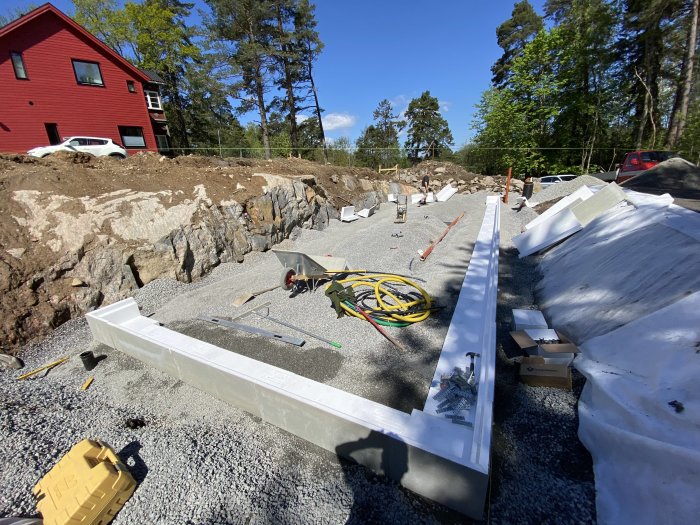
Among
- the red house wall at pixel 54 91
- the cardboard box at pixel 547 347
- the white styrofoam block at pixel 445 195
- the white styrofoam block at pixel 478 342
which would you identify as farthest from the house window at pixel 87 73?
the cardboard box at pixel 547 347

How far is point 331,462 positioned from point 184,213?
256 inches

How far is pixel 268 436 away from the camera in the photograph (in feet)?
9.00

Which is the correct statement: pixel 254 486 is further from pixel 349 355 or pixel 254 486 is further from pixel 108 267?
pixel 108 267

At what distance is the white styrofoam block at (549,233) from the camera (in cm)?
646

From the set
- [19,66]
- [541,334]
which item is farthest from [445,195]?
[19,66]

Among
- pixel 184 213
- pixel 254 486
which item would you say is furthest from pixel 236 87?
pixel 254 486

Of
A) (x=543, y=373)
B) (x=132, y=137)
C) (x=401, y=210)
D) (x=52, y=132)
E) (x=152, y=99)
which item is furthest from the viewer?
(x=152, y=99)

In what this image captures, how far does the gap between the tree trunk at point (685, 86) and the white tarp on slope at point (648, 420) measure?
21.5 m

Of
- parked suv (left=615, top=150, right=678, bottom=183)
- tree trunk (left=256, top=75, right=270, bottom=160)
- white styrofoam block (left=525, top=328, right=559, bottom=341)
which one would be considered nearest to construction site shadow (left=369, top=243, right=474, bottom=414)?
white styrofoam block (left=525, top=328, right=559, bottom=341)

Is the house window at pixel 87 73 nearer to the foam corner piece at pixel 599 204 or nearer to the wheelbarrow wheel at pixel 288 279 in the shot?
the wheelbarrow wheel at pixel 288 279

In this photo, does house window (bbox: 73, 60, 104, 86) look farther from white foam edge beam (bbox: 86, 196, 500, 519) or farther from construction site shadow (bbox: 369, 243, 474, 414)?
construction site shadow (bbox: 369, 243, 474, 414)

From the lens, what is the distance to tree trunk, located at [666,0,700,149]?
14930 mm

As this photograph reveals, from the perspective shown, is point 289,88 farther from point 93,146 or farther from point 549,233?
point 549,233

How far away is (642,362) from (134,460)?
442cm
